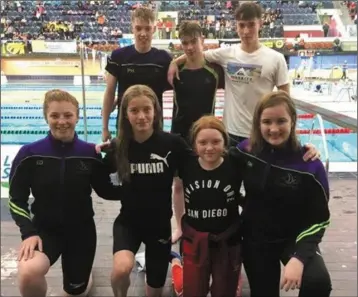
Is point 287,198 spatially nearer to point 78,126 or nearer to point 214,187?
point 214,187

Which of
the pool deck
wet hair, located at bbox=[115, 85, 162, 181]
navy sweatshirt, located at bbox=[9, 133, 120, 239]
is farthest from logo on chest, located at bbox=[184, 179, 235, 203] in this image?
the pool deck

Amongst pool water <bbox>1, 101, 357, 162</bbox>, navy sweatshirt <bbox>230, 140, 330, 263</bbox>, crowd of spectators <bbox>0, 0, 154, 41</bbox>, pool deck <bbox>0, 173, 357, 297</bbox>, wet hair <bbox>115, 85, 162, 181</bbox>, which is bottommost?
pool deck <bbox>0, 173, 357, 297</bbox>

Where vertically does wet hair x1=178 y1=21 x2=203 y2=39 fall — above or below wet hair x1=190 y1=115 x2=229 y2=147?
above

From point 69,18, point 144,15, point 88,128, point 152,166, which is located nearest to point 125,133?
point 152,166

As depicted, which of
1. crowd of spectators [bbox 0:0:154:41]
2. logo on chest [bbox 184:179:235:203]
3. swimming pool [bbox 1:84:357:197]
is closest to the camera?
logo on chest [bbox 184:179:235:203]

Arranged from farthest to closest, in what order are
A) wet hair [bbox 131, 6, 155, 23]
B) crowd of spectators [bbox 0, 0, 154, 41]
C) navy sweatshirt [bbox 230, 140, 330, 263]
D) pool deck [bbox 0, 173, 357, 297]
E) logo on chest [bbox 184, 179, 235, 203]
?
1. crowd of spectators [bbox 0, 0, 154, 41]
2. wet hair [bbox 131, 6, 155, 23]
3. pool deck [bbox 0, 173, 357, 297]
4. logo on chest [bbox 184, 179, 235, 203]
5. navy sweatshirt [bbox 230, 140, 330, 263]

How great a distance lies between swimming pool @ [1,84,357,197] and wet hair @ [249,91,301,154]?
204 centimetres

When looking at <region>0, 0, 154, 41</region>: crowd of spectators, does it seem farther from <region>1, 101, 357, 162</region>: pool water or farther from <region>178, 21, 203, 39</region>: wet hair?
<region>178, 21, 203, 39</region>: wet hair

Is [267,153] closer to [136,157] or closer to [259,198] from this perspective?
[259,198]

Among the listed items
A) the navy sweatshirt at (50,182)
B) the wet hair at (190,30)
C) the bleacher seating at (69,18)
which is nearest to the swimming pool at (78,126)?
the navy sweatshirt at (50,182)

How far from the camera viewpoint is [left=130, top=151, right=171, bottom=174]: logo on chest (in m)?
2.08

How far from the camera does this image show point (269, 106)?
1875mm

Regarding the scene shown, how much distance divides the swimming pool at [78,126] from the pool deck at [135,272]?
22.6 inches

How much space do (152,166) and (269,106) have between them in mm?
601
